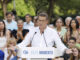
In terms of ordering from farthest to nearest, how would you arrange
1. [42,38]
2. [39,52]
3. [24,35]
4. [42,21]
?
[24,35]
[42,38]
[42,21]
[39,52]

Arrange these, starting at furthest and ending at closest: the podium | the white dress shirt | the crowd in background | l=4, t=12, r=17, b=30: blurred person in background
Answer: l=4, t=12, r=17, b=30: blurred person in background, the crowd in background, the white dress shirt, the podium

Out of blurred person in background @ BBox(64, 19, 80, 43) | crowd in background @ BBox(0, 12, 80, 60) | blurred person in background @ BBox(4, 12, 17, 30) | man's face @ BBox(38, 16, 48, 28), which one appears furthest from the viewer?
blurred person in background @ BBox(4, 12, 17, 30)

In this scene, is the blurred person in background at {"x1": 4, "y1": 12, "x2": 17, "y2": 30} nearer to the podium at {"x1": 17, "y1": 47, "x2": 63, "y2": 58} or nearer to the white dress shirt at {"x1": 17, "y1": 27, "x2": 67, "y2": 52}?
the white dress shirt at {"x1": 17, "y1": 27, "x2": 67, "y2": 52}

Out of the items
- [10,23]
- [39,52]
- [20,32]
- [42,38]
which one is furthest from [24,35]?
[39,52]

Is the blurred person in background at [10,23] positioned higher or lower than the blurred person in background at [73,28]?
higher

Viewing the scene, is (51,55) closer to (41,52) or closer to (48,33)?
(41,52)

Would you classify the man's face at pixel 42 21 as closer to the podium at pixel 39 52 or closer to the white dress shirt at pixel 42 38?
the white dress shirt at pixel 42 38

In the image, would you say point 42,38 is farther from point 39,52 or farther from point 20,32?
point 20,32

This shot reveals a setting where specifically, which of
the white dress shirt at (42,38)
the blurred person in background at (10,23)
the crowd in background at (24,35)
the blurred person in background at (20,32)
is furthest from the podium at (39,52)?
the blurred person in background at (10,23)

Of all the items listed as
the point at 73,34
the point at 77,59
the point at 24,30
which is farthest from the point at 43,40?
the point at 24,30

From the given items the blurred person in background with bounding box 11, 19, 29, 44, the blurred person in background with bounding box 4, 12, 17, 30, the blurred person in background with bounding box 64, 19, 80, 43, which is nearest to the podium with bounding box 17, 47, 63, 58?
the blurred person in background with bounding box 64, 19, 80, 43

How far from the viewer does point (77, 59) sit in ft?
14.9

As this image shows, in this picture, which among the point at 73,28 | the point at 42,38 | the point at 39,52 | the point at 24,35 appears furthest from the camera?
the point at 24,35

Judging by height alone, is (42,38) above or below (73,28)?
below
